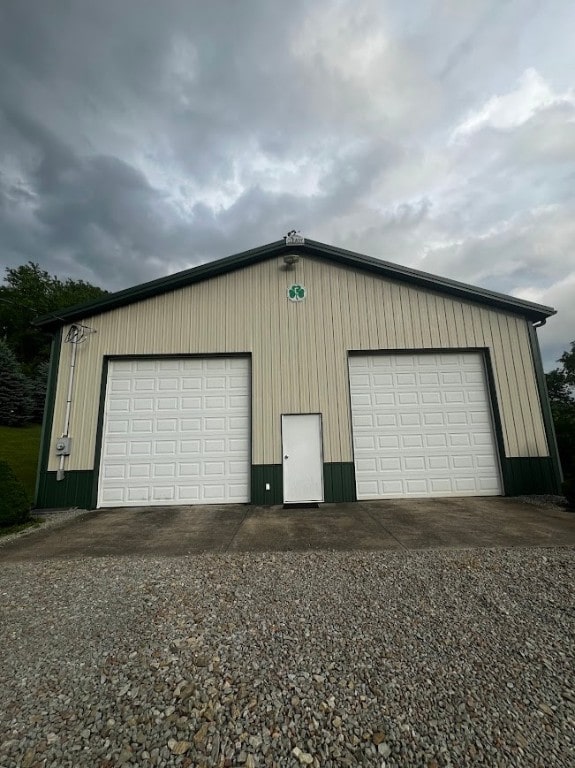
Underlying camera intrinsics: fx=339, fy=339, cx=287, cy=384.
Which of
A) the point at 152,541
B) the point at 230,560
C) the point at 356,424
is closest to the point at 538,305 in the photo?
the point at 356,424

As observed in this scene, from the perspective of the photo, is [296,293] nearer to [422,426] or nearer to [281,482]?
[422,426]

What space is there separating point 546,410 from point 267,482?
6595 millimetres

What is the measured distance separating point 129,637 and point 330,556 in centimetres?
Answer: 219

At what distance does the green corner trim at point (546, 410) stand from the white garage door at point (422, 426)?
1225 mm

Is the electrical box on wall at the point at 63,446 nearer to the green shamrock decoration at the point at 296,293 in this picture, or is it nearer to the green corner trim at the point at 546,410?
the green shamrock decoration at the point at 296,293

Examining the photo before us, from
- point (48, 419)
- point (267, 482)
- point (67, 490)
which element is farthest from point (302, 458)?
point (48, 419)

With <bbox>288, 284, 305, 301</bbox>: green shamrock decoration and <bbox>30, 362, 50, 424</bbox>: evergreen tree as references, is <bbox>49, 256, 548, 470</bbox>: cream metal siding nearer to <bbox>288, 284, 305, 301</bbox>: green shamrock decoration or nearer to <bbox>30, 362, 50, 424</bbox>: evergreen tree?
<bbox>288, 284, 305, 301</bbox>: green shamrock decoration

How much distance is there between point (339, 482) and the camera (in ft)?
24.2

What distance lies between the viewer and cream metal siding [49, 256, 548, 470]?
7.63 m

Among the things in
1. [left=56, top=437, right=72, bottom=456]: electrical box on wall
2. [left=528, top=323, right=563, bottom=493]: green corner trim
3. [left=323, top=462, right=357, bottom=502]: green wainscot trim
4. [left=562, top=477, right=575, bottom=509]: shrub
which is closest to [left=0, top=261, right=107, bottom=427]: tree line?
[left=56, top=437, right=72, bottom=456]: electrical box on wall

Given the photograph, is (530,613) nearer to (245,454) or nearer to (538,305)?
(245,454)

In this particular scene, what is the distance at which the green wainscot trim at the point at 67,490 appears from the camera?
23.6 feet

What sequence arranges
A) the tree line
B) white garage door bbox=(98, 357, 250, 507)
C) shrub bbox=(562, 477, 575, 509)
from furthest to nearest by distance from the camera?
the tree line
white garage door bbox=(98, 357, 250, 507)
shrub bbox=(562, 477, 575, 509)

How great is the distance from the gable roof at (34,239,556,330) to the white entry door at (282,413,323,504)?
12.8 feet
